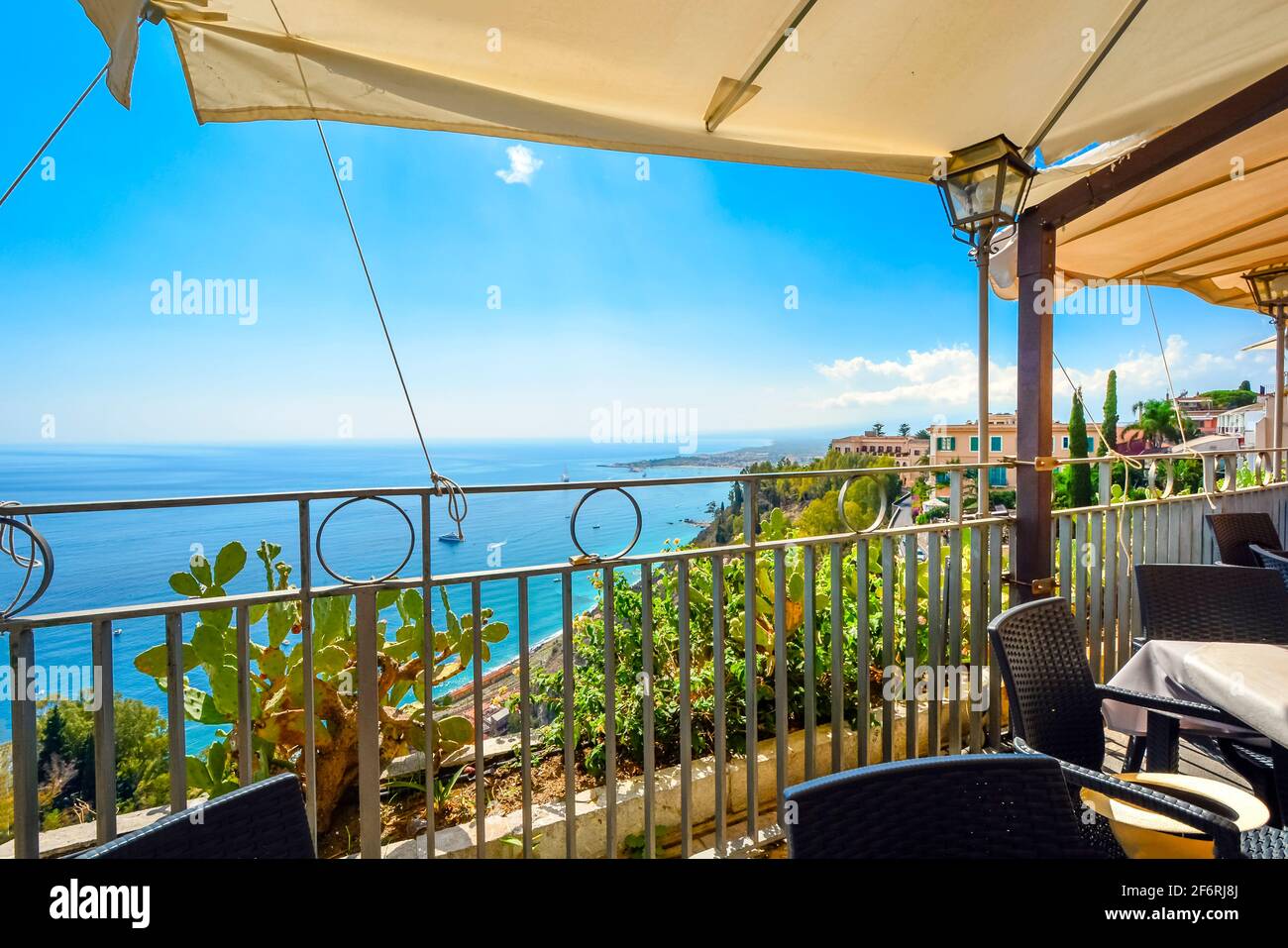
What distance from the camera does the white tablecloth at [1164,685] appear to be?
5.74ft

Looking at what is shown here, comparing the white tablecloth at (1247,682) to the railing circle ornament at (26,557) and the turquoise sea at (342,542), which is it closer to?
the turquoise sea at (342,542)

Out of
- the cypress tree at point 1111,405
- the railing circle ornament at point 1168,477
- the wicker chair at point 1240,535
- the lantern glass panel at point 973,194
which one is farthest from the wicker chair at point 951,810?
the cypress tree at point 1111,405

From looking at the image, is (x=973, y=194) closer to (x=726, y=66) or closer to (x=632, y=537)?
(x=726, y=66)

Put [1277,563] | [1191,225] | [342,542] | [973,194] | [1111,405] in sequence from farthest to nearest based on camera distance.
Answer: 1. [1111,405]
2. [1191,225]
3. [1277,563]
4. [973,194]
5. [342,542]

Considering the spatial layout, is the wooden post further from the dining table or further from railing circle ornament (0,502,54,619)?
railing circle ornament (0,502,54,619)

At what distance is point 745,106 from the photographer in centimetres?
197

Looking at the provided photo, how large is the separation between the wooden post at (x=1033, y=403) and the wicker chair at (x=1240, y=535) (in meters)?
1.55

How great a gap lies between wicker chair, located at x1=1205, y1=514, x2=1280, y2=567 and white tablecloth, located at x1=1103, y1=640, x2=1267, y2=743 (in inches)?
71.3

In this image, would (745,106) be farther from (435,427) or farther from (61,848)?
(435,427)

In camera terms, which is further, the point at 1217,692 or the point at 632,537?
the point at 632,537

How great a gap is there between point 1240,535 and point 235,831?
4.53m

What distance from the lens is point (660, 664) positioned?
2734 mm

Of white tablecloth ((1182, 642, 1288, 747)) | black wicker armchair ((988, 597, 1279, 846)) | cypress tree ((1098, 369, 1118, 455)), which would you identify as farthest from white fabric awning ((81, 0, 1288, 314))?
cypress tree ((1098, 369, 1118, 455))

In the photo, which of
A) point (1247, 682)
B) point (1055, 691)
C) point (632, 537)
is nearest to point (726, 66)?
point (632, 537)
